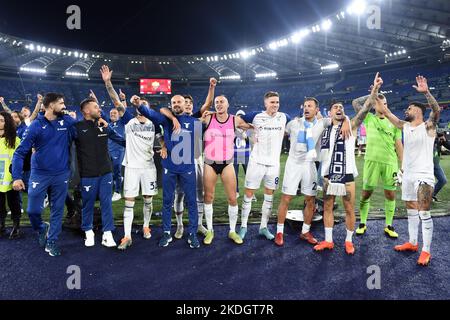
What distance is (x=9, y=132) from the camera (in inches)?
188

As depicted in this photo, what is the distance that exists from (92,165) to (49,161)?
1.85 ft

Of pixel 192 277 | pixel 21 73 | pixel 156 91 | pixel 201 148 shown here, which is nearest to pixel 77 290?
pixel 192 277

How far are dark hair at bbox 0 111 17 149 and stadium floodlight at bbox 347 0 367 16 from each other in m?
23.1

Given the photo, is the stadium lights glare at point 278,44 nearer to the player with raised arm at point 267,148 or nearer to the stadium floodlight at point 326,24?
the stadium floodlight at point 326,24

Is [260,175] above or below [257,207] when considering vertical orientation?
above

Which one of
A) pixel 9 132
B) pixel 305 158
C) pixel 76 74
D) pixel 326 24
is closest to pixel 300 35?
pixel 326 24

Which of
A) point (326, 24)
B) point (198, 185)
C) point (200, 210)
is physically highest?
point (326, 24)

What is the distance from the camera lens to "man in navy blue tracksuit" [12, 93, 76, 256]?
4.02m

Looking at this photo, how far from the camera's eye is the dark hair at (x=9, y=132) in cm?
475

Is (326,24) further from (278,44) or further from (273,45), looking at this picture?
(273,45)

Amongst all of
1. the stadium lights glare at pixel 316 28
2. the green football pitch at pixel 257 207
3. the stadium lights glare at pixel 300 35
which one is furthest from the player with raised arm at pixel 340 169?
the stadium lights glare at pixel 300 35

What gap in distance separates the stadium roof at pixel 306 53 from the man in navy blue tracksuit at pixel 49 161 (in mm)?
16578

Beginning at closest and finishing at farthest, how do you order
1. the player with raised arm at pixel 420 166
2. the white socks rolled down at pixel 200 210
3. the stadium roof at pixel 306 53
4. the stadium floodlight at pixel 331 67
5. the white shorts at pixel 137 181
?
the player with raised arm at pixel 420 166 → the white shorts at pixel 137 181 → the white socks rolled down at pixel 200 210 → the stadium roof at pixel 306 53 → the stadium floodlight at pixel 331 67

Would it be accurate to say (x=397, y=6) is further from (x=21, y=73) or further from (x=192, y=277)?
(x=21, y=73)
